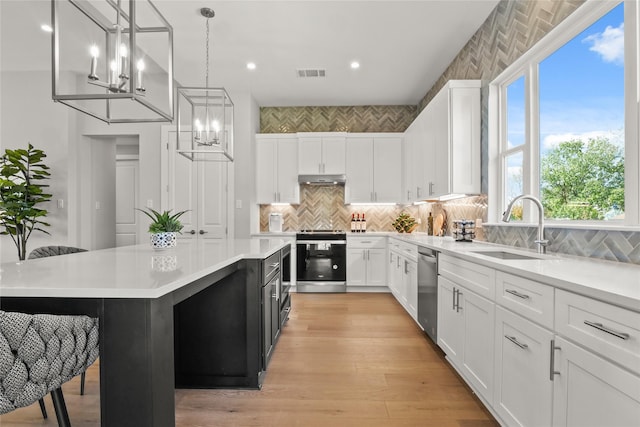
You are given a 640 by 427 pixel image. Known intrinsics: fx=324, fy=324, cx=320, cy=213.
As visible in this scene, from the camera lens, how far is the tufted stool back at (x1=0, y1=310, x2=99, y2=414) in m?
0.95

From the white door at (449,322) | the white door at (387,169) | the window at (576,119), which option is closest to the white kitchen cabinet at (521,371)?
the white door at (449,322)

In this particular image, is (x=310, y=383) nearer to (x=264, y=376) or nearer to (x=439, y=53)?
(x=264, y=376)

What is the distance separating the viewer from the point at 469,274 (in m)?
2.11

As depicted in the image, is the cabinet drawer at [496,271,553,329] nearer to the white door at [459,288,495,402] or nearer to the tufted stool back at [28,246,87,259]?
the white door at [459,288,495,402]

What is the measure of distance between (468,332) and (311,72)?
3575mm

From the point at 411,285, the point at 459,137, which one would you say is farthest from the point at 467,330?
the point at 459,137

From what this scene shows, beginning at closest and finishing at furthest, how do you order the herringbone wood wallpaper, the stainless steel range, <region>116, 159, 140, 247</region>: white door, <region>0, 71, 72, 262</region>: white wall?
<region>0, 71, 72, 262</region>: white wall → the stainless steel range → the herringbone wood wallpaper → <region>116, 159, 140, 247</region>: white door

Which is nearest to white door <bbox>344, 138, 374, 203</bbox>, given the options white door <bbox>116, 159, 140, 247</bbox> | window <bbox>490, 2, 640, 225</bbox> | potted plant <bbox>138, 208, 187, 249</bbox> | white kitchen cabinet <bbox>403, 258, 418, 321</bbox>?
white kitchen cabinet <bbox>403, 258, 418, 321</bbox>

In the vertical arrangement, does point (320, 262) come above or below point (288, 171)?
below

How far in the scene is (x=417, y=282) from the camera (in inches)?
130

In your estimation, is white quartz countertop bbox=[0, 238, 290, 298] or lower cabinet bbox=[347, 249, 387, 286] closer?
white quartz countertop bbox=[0, 238, 290, 298]

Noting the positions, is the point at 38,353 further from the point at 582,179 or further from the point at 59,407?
the point at 582,179

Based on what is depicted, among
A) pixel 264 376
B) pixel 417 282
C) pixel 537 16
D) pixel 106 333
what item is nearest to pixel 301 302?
pixel 417 282

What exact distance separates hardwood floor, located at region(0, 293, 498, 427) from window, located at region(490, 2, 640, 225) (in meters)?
1.44
